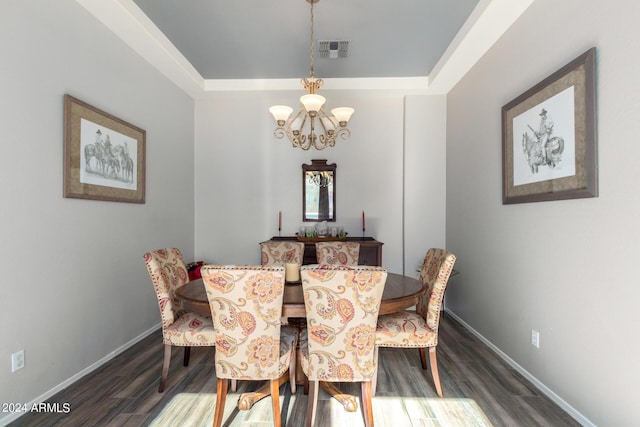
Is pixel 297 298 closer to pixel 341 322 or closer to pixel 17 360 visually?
pixel 341 322

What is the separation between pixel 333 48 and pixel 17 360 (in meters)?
3.37

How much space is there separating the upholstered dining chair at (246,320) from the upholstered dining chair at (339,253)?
1369 millimetres

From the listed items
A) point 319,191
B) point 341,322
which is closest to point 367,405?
point 341,322

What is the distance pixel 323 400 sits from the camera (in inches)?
81.1

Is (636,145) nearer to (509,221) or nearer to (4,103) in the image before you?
(509,221)

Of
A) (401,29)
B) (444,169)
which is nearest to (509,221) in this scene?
(444,169)

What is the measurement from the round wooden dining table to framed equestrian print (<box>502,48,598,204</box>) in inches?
42.7

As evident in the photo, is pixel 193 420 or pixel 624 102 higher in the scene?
pixel 624 102

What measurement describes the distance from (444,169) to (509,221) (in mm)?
1607

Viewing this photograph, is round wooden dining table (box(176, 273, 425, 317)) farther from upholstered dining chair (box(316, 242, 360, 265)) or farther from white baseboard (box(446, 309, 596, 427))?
white baseboard (box(446, 309, 596, 427))

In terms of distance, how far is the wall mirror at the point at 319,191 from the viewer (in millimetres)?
4152

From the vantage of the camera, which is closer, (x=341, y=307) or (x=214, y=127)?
(x=341, y=307)

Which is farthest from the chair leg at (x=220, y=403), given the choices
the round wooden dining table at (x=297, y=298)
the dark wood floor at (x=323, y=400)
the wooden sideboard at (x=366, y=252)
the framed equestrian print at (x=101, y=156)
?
the wooden sideboard at (x=366, y=252)

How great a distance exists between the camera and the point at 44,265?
2.06 m
